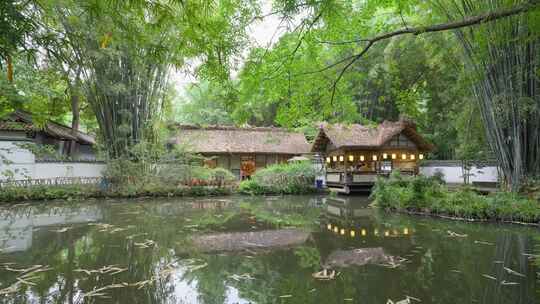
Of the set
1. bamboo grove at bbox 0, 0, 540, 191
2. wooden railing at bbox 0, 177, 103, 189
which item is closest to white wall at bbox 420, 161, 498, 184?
bamboo grove at bbox 0, 0, 540, 191

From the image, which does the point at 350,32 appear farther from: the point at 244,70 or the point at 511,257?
the point at 511,257

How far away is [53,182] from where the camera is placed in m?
14.5

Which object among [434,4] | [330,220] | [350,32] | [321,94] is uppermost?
[434,4]

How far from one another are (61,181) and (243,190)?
8.30 m

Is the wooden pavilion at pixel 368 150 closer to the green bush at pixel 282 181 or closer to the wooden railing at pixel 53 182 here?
the green bush at pixel 282 181

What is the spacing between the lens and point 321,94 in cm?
561

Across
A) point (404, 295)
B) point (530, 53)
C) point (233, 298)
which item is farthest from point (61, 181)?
point (530, 53)

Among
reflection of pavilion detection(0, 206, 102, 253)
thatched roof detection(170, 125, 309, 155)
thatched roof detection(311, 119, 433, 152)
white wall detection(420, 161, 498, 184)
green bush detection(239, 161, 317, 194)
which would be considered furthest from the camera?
thatched roof detection(170, 125, 309, 155)

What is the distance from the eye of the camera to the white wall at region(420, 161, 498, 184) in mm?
14805

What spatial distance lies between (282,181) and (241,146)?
18.2 ft

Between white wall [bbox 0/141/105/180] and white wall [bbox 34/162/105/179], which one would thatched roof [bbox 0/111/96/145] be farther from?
white wall [bbox 34/162/105/179]

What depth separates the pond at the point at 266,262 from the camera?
3.32 m

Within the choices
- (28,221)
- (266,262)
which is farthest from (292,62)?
(28,221)

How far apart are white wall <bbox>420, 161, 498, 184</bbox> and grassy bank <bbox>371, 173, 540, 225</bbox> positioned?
6768 millimetres
